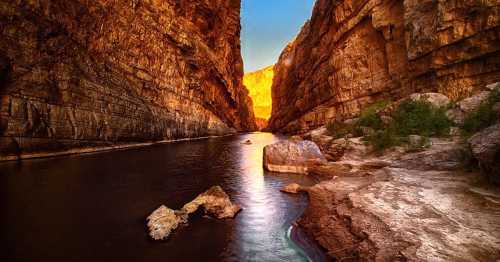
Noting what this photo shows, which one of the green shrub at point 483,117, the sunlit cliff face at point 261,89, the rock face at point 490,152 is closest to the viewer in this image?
the rock face at point 490,152

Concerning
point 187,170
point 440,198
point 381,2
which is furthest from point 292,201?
point 381,2

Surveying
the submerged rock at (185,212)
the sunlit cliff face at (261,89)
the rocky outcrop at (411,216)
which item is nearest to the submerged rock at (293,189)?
the rocky outcrop at (411,216)

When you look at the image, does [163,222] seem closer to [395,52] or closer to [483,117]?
[483,117]

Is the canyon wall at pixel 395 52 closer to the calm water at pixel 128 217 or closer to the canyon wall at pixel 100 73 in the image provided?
the calm water at pixel 128 217

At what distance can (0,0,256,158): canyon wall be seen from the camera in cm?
1334

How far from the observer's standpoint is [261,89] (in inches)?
5960

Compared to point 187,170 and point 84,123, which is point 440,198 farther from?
point 84,123

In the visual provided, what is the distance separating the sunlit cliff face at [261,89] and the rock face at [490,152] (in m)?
131

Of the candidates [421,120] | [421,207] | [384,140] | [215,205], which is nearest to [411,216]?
[421,207]

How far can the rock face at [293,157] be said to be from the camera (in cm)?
1143

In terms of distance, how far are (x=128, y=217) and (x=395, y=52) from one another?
25188 mm

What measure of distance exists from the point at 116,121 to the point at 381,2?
27388 millimetres

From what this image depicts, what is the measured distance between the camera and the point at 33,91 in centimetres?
1384

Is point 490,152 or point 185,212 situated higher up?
point 490,152
